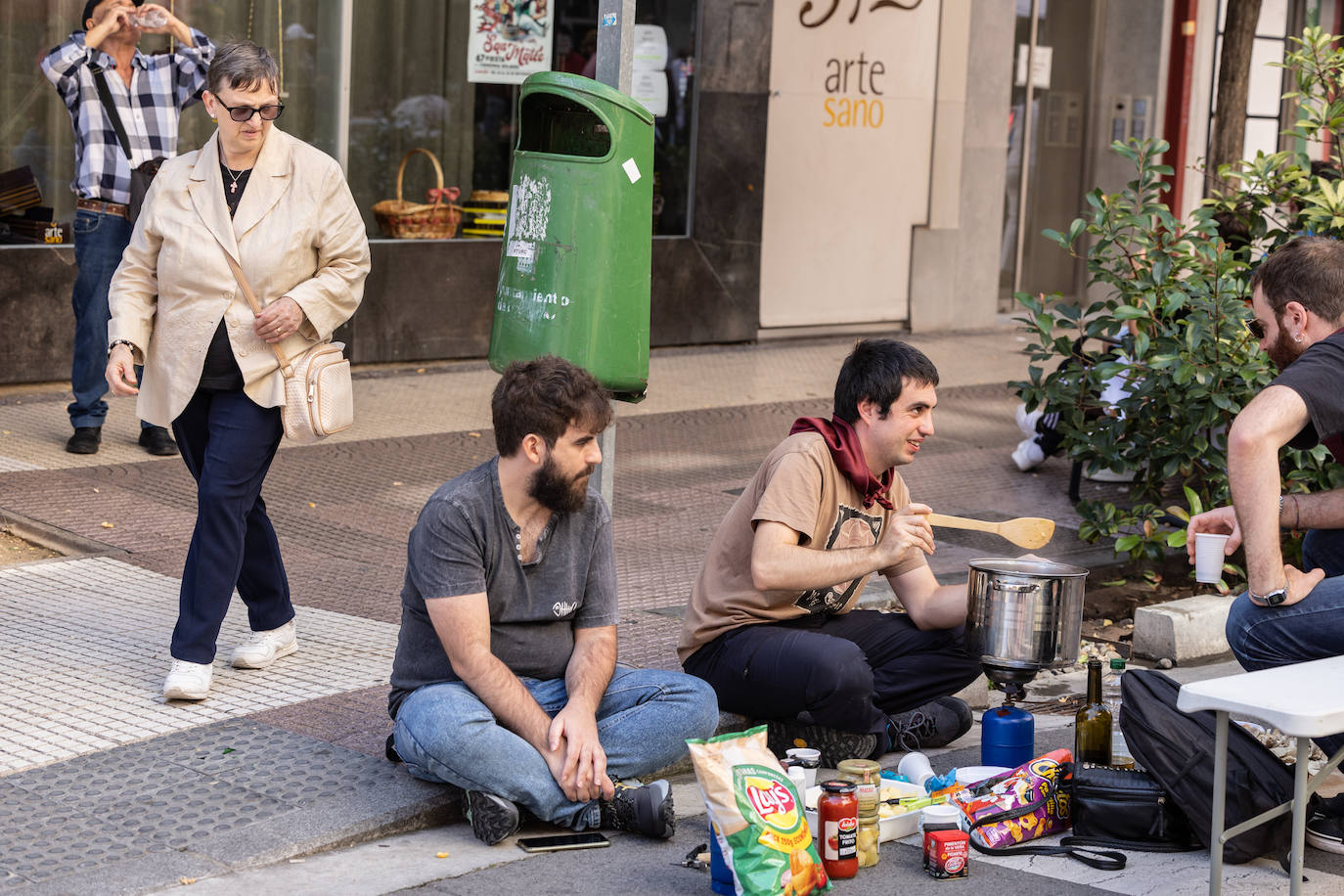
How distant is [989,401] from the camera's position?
10625 mm

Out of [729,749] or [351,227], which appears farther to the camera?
[351,227]

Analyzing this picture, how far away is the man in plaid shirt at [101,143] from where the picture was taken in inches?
291

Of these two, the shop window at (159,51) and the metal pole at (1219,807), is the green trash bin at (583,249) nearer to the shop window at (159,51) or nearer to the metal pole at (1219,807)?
the metal pole at (1219,807)

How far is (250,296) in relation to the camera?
471cm

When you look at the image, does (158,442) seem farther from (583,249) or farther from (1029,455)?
(1029,455)

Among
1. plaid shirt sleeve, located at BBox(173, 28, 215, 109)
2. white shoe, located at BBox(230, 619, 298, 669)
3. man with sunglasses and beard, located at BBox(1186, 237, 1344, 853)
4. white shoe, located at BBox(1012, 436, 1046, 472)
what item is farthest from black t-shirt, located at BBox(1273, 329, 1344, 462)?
plaid shirt sleeve, located at BBox(173, 28, 215, 109)

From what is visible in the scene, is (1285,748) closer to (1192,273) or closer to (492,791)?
(1192,273)

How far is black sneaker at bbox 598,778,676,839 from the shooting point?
397 centimetres

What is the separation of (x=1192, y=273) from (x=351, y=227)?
330 cm

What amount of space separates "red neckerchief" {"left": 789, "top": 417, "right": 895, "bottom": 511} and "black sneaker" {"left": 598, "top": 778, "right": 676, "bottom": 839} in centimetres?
100

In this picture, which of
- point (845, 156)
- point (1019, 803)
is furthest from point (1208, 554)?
point (845, 156)

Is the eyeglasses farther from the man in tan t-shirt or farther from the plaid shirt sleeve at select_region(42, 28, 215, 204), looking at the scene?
the plaid shirt sleeve at select_region(42, 28, 215, 204)

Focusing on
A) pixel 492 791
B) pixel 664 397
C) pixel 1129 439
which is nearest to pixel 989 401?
pixel 664 397

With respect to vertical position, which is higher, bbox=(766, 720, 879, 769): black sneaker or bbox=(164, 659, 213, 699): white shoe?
bbox=(164, 659, 213, 699): white shoe
